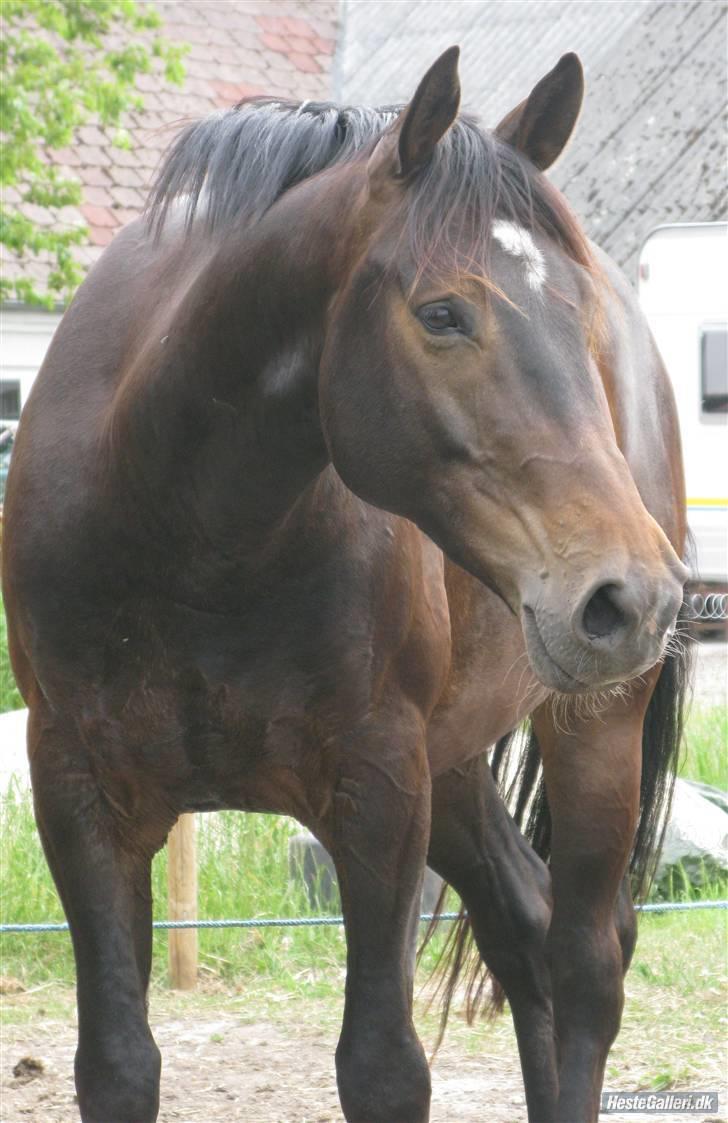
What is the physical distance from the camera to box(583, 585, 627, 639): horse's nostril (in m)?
2.33

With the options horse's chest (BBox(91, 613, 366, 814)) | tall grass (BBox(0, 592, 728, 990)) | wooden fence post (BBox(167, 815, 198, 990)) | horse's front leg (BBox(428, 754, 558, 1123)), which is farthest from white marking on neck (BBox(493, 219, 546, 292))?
tall grass (BBox(0, 592, 728, 990))

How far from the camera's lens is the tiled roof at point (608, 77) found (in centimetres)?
1897

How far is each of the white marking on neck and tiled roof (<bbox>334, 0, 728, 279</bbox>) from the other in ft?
49.3

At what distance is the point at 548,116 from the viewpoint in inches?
109

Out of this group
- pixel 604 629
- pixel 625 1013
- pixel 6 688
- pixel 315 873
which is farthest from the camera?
pixel 6 688

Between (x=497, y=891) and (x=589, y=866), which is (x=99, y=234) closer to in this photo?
(x=497, y=891)

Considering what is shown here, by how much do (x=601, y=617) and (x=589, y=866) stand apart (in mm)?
2009

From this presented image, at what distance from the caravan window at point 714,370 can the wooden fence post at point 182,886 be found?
9794mm

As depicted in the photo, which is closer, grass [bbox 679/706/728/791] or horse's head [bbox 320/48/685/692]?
horse's head [bbox 320/48/685/692]

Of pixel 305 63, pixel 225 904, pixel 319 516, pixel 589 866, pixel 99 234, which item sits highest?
pixel 305 63

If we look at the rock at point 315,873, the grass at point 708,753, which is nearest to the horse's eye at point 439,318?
the rock at point 315,873

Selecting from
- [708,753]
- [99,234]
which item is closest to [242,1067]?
[708,753]

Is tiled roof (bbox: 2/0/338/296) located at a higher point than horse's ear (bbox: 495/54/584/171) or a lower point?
higher

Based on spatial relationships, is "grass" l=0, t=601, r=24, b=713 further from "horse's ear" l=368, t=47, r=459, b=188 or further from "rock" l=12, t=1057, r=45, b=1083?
"horse's ear" l=368, t=47, r=459, b=188
